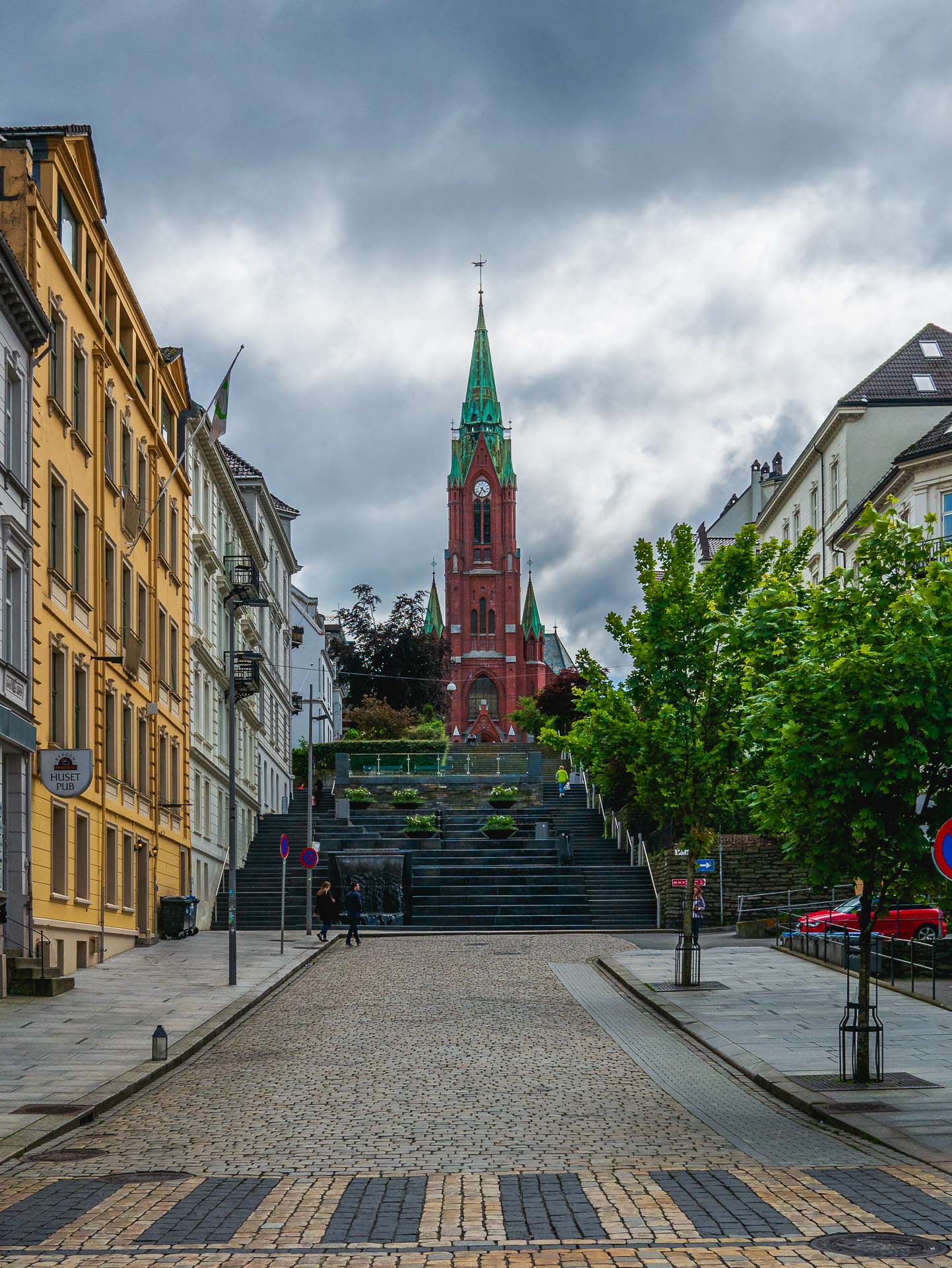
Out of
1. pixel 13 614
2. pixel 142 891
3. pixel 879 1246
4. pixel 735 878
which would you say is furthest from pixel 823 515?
pixel 879 1246

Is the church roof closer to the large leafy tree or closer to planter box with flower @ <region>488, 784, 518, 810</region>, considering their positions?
the large leafy tree

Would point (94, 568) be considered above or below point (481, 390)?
below

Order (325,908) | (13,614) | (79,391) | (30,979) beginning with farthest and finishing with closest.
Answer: (325,908) < (79,391) < (13,614) < (30,979)

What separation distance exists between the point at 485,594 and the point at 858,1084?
132m

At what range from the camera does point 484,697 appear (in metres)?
146

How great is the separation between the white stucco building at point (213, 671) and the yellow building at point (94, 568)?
4.03 meters

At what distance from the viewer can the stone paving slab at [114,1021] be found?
15.5 m

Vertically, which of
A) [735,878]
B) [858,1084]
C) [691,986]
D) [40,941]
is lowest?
[735,878]

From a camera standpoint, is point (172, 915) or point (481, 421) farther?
point (481, 421)

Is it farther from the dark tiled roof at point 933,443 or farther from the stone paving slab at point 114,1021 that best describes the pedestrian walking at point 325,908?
the dark tiled roof at point 933,443

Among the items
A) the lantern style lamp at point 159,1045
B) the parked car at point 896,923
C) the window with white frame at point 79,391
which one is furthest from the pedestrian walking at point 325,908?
the lantern style lamp at point 159,1045

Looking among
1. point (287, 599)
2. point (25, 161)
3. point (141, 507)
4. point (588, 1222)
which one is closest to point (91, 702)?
point (141, 507)

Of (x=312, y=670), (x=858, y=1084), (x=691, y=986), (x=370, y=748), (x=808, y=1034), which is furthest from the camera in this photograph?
(x=312, y=670)

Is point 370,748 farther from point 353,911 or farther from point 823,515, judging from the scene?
point 353,911
